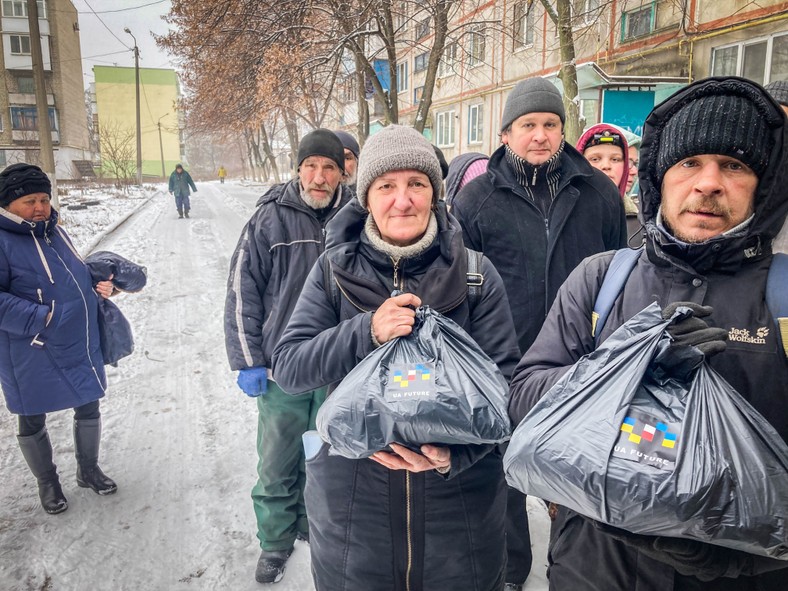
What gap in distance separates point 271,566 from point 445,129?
23899 mm

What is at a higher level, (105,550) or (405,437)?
(405,437)

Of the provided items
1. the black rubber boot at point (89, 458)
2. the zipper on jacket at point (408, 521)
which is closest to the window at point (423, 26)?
the black rubber boot at point (89, 458)

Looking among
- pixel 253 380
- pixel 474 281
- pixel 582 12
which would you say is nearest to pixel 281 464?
pixel 253 380

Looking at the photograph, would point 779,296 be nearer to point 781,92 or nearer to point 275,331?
point 781,92

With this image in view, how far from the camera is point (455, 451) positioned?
1566 millimetres

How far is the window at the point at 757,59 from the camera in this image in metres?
10.0

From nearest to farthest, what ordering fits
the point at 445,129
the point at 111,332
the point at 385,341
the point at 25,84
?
the point at 385,341 → the point at 111,332 → the point at 445,129 → the point at 25,84

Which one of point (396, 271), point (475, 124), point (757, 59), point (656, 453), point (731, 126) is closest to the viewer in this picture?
point (656, 453)

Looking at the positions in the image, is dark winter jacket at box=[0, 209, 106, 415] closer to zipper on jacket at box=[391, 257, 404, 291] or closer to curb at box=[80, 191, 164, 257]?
zipper on jacket at box=[391, 257, 404, 291]

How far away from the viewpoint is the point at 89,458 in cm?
338

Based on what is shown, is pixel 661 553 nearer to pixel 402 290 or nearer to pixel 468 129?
pixel 402 290

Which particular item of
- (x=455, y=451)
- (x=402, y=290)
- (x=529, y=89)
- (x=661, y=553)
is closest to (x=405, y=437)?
(x=455, y=451)

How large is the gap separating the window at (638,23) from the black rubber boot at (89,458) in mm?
14385

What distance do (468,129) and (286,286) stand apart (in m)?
21.1
